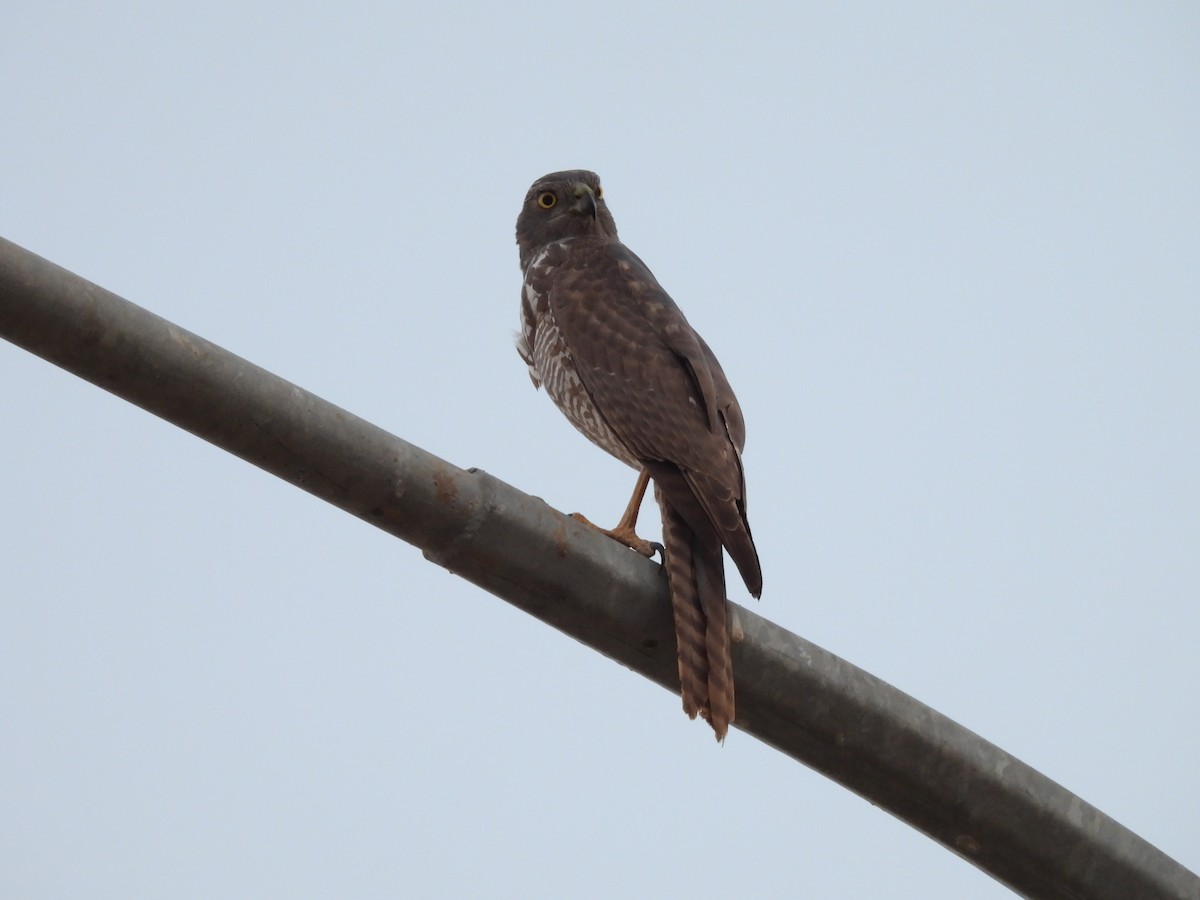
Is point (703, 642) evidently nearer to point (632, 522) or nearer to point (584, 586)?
point (584, 586)

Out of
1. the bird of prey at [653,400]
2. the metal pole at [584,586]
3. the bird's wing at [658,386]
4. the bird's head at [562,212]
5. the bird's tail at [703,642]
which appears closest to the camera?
the metal pole at [584,586]

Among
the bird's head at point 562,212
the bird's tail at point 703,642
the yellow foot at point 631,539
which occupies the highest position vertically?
the bird's head at point 562,212

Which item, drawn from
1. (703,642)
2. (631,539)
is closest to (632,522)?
(631,539)

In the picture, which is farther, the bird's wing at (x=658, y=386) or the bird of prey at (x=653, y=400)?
the bird's wing at (x=658, y=386)

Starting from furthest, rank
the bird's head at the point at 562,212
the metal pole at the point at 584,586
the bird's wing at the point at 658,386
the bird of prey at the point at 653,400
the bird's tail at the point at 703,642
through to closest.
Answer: the bird's head at the point at 562,212, the bird's wing at the point at 658,386, the bird of prey at the point at 653,400, the bird's tail at the point at 703,642, the metal pole at the point at 584,586

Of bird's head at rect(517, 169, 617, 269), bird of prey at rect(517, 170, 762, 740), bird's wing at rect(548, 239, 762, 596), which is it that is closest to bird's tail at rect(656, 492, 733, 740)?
bird of prey at rect(517, 170, 762, 740)

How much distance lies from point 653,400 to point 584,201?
236cm

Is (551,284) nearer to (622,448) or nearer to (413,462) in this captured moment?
(622,448)

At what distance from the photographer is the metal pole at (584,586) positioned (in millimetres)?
2639

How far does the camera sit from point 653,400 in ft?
16.6

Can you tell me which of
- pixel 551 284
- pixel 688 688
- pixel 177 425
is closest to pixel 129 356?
pixel 177 425

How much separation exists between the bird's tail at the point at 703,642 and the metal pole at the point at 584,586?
0.16ft

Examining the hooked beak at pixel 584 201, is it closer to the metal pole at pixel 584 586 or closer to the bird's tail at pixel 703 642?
the bird's tail at pixel 703 642

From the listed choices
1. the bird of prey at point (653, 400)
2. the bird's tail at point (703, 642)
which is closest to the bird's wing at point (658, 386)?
the bird of prey at point (653, 400)
